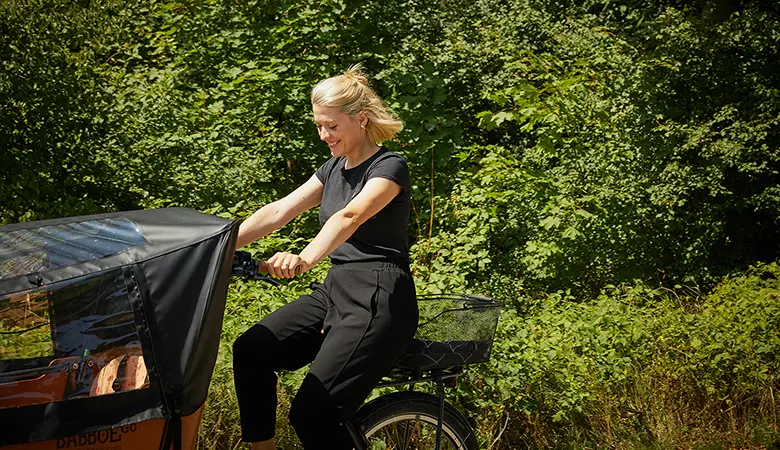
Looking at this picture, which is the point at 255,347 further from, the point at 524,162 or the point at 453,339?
the point at 524,162

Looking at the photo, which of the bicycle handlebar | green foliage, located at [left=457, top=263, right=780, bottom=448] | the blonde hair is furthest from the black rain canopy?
green foliage, located at [left=457, top=263, right=780, bottom=448]

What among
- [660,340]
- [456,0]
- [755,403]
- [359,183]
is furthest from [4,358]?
[456,0]

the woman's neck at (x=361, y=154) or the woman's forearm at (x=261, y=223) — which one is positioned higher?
the woman's neck at (x=361, y=154)

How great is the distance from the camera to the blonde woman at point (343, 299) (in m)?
3.09

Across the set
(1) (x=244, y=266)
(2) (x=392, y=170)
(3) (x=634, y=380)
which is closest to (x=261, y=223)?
(1) (x=244, y=266)

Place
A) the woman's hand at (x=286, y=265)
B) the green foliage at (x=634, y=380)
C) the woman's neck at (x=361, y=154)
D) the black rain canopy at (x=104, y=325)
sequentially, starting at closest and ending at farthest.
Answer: the black rain canopy at (x=104, y=325) < the woman's hand at (x=286, y=265) < the woman's neck at (x=361, y=154) < the green foliage at (x=634, y=380)

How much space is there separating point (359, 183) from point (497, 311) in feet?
2.83

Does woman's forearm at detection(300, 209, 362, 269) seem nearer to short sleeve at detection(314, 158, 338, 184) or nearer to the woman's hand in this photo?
the woman's hand

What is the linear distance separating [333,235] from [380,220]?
0.29 m

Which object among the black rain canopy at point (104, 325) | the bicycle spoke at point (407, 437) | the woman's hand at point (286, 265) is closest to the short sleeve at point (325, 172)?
the woman's hand at point (286, 265)

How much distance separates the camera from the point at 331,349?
123 inches

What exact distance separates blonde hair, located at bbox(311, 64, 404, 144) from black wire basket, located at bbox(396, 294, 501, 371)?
2.73ft

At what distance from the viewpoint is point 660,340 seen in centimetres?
555

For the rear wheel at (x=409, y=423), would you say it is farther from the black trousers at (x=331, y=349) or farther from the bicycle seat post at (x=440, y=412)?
the black trousers at (x=331, y=349)
